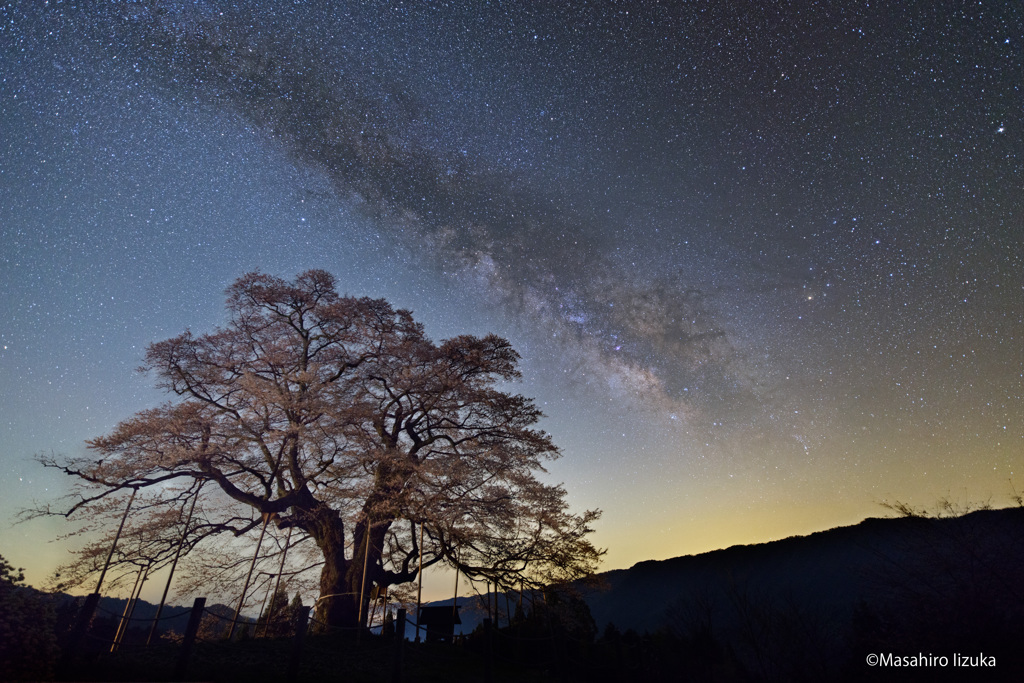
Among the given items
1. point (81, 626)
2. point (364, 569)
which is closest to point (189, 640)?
point (81, 626)

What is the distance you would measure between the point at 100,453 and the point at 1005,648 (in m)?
28.4

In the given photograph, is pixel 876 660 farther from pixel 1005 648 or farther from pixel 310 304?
pixel 310 304

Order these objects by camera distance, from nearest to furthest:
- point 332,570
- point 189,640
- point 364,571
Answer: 1. point 189,640
2. point 364,571
3. point 332,570

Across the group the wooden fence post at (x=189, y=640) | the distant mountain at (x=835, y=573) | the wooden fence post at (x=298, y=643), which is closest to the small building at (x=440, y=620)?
the distant mountain at (x=835, y=573)

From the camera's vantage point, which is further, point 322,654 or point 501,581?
point 501,581

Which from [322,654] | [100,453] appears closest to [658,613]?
[322,654]

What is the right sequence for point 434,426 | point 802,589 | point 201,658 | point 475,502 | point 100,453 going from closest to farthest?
point 201,658 < point 100,453 < point 475,502 < point 434,426 < point 802,589

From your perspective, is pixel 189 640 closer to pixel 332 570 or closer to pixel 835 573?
pixel 332 570

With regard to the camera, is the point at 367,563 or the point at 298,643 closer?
the point at 298,643

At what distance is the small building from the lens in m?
19.7

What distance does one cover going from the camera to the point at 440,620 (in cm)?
2255

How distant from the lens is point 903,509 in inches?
807

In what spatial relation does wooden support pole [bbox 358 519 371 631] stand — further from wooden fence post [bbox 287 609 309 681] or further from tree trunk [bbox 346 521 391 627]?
wooden fence post [bbox 287 609 309 681]

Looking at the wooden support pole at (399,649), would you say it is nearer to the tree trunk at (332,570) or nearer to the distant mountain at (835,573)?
the tree trunk at (332,570)
